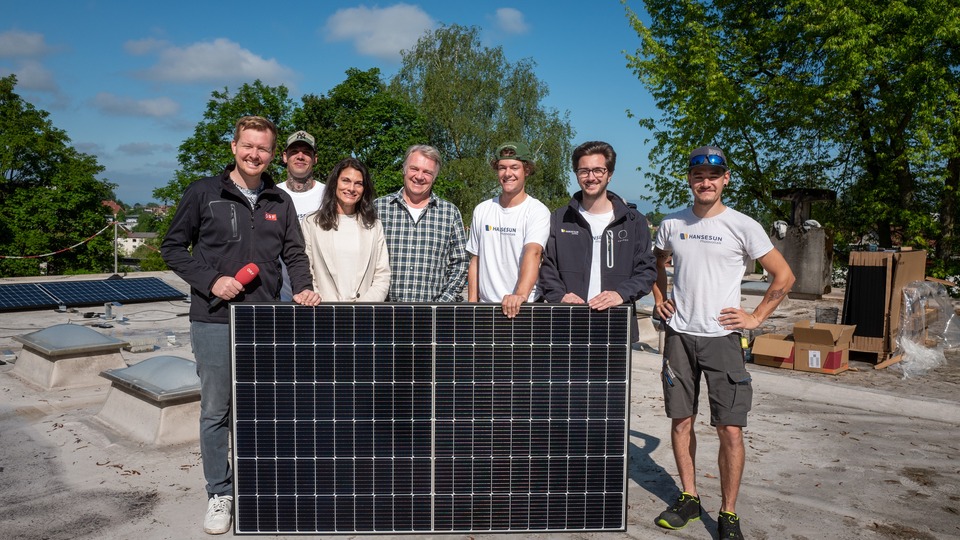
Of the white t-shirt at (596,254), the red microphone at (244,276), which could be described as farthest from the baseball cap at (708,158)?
the red microphone at (244,276)

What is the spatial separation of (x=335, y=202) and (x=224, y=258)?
0.89 metres

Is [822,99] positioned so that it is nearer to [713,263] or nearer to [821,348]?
[821,348]

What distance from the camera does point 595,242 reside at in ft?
15.2

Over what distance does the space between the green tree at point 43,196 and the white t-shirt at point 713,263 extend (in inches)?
1531

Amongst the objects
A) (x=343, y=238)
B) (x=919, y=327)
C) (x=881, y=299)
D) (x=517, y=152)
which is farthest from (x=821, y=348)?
(x=343, y=238)

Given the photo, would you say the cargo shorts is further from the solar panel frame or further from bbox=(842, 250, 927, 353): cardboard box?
the solar panel frame

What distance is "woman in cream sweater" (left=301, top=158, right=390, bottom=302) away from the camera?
15.1ft

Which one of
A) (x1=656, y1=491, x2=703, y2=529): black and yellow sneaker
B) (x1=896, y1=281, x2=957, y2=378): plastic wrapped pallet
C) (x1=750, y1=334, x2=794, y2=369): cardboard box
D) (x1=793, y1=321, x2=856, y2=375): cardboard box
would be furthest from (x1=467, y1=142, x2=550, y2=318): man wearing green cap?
(x1=896, y1=281, x2=957, y2=378): plastic wrapped pallet

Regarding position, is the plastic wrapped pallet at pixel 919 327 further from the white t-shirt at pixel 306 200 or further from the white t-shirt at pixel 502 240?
the white t-shirt at pixel 306 200

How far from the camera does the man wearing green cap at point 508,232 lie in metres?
4.78

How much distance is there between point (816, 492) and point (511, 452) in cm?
283

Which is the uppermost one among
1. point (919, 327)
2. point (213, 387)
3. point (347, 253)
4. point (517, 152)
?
point (517, 152)

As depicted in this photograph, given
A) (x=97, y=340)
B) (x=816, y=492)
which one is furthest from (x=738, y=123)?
(x=97, y=340)

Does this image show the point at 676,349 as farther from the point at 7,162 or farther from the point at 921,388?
the point at 7,162
